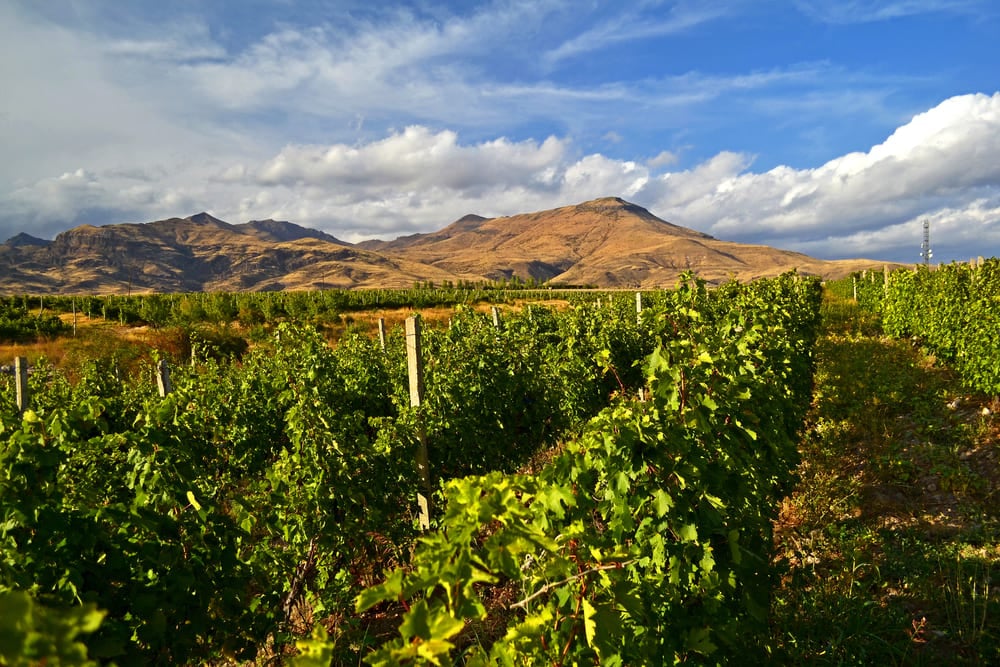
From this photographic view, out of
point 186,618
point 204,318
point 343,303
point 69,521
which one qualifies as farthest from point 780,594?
point 343,303

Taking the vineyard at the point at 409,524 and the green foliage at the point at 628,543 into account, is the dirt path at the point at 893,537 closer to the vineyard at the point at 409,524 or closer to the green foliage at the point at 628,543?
the vineyard at the point at 409,524

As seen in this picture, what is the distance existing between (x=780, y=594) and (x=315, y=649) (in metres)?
4.21

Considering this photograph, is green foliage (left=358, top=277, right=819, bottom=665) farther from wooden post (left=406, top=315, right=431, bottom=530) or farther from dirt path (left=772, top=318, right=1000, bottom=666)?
wooden post (left=406, top=315, right=431, bottom=530)

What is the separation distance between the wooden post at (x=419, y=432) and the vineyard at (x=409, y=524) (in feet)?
0.15

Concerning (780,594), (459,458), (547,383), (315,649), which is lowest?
(780,594)

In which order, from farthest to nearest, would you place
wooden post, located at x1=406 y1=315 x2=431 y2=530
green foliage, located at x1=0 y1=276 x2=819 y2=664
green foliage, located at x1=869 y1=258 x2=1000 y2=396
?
green foliage, located at x1=869 y1=258 x2=1000 y2=396, wooden post, located at x1=406 y1=315 x2=431 y2=530, green foliage, located at x1=0 y1=276 x2=819 y2=664

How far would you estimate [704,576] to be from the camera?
8.11ft

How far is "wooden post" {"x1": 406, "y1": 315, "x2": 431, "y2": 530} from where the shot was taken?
5.63 metres

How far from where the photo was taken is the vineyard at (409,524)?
1.62 meters

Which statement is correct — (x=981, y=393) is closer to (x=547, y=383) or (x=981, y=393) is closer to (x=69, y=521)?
(x=547, y=383)

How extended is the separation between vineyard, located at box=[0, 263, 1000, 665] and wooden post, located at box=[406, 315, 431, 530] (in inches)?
1.8

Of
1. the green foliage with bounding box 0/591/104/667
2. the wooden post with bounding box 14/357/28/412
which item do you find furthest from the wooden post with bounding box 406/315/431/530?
the wooden post with bounding box 14/357/28/412

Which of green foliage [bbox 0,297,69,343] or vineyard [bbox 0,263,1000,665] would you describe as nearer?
vineyard [bbox 0,263,1000,665]

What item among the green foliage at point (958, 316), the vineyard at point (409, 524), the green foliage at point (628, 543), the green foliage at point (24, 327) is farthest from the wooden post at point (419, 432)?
the green foliage at point (24, 327)
